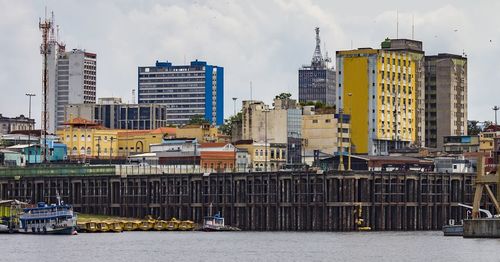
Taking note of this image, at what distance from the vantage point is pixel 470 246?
17688cm

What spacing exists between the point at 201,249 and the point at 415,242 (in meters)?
27.3

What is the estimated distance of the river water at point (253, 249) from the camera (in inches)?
6407

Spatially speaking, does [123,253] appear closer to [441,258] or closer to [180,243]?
[180,243]

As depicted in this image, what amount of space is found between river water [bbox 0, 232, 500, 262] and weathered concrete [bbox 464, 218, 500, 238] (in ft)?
2.67

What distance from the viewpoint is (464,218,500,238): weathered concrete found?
183 m

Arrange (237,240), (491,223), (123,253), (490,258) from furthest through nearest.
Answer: (237,240) → (491,223) → (123,253) → (490,258)

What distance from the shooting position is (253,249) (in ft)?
580

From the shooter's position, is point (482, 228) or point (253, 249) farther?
point (482, 228)

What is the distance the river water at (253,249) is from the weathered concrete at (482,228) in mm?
813

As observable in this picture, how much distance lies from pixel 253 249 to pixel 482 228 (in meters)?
27.2

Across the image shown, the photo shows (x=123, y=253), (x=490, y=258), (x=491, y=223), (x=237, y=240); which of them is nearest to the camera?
(x=490, y=258)

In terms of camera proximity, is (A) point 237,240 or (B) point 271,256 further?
(A) point 237,240

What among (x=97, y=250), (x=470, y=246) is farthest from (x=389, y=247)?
(x=97, y=250)

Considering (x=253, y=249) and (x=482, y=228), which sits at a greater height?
(x=482, y=228)
